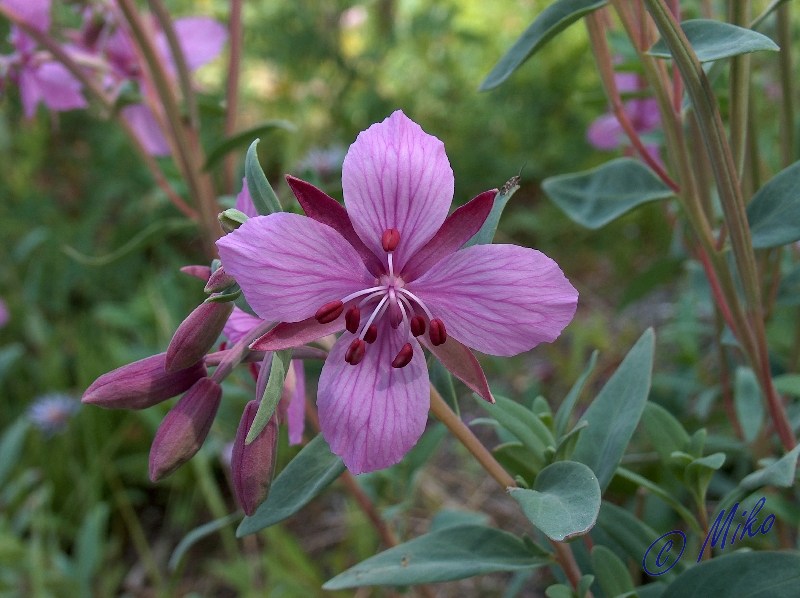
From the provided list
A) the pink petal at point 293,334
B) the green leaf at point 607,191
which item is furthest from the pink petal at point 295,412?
the green leaf at point 607,191

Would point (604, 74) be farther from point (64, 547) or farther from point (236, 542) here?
point (64, 547)

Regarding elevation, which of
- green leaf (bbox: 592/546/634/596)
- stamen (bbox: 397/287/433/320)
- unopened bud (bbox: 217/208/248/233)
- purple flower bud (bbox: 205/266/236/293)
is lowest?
green leaf (bbox: 592/546/634/596)

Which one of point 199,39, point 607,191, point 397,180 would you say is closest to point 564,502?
point 397,180

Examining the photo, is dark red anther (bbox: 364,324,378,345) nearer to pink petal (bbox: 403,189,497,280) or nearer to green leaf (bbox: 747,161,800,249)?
pink petal (bbox: 403,189,497,280)

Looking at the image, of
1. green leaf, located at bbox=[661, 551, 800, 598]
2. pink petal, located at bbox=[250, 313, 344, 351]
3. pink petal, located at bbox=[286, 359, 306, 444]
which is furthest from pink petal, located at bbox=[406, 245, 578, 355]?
green leaf, located at bbox=[661, 551, 800, 598]

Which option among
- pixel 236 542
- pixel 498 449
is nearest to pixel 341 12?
pixel 236 542

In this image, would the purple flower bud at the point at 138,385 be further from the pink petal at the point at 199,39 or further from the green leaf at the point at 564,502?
the pink petal at the point at 199,39
